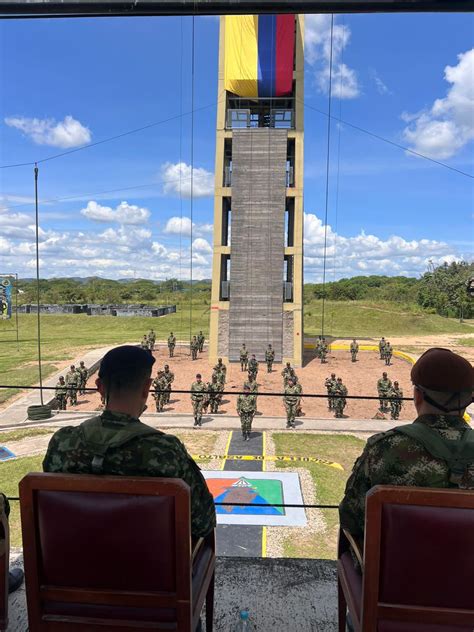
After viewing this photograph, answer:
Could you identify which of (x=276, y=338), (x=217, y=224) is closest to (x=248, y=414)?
(x=276, y=338)

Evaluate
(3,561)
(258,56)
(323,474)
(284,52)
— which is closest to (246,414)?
(323,474)

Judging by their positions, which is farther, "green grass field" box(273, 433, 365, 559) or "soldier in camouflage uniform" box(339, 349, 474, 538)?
"green grass field" box(273, 433, 365, 559)

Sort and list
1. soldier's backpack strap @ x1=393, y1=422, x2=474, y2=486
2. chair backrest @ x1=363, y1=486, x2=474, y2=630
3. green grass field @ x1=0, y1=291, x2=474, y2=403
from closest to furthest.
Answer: chair backrest @ x1=363, y1=486, x2=474, y2=630 < soldier's backpack strap @ x1=393, y1=422, x2=474, y2=486 < green grass field @ x1=0, y1=291, x2=474, y2=403

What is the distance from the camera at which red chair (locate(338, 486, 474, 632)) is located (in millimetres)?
1313

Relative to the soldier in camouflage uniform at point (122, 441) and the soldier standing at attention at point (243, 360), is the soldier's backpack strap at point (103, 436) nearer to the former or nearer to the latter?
the soldier in camouflage uniform at point (122, 441)

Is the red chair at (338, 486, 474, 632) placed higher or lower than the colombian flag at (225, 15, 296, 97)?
lower

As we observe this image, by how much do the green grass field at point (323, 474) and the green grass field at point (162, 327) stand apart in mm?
19067

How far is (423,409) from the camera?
159 cm

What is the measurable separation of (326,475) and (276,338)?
583 inches

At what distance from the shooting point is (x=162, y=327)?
40.5m

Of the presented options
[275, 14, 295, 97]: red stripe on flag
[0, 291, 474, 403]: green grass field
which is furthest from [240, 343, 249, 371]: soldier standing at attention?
[275, 14, 295, 97]: red stripe on flag

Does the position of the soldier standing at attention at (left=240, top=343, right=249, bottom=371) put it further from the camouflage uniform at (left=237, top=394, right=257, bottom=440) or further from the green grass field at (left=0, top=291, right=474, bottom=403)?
the green grass field at (left=0, top=291, right=474, bottom=403)

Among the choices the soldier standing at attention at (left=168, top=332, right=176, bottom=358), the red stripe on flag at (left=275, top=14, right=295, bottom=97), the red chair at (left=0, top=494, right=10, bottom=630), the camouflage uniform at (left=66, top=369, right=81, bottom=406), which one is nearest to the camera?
the red chair at (left=0, top=494, right=10, bottom=630)

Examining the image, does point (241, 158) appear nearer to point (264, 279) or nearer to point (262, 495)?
point (264, 279)
